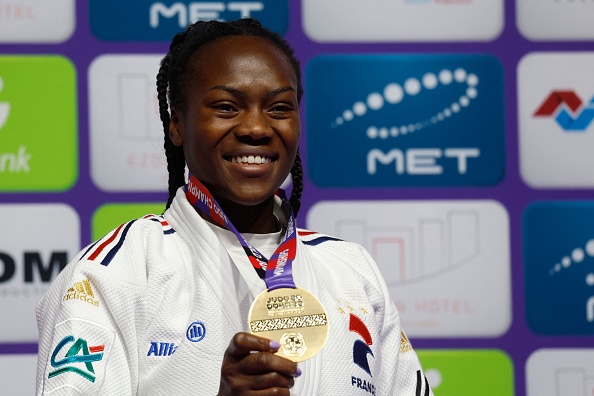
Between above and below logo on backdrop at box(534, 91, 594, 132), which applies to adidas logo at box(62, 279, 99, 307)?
below

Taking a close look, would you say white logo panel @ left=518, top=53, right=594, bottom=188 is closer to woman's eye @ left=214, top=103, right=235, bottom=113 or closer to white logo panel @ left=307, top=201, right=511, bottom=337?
white logo panel @ left=307, top=201, right=511, bottom=337

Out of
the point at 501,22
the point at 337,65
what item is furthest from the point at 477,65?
the point at 337,65

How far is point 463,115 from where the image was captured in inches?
103

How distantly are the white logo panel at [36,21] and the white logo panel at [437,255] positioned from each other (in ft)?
2.77

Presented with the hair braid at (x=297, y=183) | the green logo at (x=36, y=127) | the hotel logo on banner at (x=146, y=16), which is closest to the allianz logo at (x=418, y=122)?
the hotel logo on banner at (x=146, y=16)

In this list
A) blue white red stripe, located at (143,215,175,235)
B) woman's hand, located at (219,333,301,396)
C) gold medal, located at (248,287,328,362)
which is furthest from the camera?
blue white red stripe, located at (143,215,175,235)

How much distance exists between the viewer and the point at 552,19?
269 centimetres

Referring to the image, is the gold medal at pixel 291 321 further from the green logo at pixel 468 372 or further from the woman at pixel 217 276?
the green logo at pixel 468 372

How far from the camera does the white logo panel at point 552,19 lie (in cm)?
268

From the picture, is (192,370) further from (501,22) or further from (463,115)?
(501,22)

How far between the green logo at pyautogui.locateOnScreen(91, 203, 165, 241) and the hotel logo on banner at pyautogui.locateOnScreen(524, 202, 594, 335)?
106 cm

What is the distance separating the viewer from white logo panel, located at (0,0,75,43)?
2.55 meters

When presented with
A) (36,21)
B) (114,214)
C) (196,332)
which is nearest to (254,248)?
(196,332)

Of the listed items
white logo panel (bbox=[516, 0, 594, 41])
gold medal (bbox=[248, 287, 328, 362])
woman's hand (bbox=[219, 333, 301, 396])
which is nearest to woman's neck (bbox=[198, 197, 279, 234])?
gold medal (bbox=[248, 287, 328, 362])
